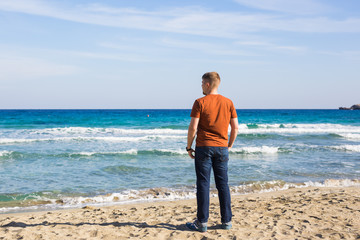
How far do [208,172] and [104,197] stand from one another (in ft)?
13.3

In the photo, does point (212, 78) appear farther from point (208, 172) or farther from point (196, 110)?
point (208, 172)

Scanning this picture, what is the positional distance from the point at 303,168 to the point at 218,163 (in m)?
7.86

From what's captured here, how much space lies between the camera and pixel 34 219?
5250mm

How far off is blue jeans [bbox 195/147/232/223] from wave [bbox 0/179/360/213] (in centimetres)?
331

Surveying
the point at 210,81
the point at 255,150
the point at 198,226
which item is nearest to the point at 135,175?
the point at 198,226

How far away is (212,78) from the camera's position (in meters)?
3.97

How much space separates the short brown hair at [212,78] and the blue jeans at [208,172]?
815 millimetres

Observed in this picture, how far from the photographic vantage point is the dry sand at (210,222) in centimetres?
425

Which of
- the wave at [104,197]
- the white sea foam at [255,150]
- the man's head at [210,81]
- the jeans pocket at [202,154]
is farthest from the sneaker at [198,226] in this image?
the white sea foam at [255,150]

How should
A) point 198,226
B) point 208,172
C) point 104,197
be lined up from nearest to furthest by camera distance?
1. point 208,172
2. point 198,226
3. point 104,197

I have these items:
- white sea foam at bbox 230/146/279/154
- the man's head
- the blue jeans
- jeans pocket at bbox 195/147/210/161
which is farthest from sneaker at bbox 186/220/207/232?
white sea foam at bbox 230/146/279/154

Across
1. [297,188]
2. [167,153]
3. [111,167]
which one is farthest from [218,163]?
[167,153]

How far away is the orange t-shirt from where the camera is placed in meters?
3.90

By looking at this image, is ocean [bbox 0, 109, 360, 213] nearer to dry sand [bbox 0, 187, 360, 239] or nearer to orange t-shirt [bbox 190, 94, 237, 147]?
dry sand [bbox 0, 187, 360, 239]
